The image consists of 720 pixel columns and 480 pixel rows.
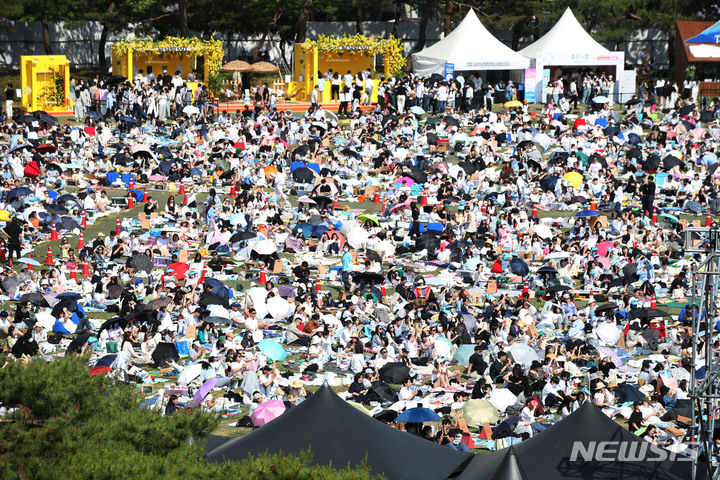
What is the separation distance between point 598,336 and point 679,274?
4.31 metres

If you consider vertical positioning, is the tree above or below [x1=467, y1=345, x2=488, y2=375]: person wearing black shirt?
above

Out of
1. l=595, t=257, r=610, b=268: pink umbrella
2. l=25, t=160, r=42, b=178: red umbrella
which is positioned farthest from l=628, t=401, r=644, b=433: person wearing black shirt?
l=25, t=160, r=42, b=178: red umbrella

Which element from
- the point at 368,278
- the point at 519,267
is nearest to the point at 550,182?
the point at 519,267

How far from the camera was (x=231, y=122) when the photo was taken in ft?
126

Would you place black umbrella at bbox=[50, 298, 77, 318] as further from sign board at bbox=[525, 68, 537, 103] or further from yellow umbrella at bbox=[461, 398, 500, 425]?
sign board at bbox=[525, 68, 537, 103]

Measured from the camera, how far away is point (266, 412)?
16.8 meters

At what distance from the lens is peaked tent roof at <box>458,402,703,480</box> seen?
515 inches

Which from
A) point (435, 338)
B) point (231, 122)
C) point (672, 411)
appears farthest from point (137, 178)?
point (672, 411)

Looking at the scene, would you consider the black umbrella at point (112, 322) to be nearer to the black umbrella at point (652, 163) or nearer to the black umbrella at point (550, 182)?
the black umbrella at point (550, 182)

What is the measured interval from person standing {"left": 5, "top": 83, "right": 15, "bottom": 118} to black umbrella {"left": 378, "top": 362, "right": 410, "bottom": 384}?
81.6ft

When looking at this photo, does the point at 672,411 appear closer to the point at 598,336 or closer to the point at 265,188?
the point at 598,336

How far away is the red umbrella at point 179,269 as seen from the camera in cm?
2453

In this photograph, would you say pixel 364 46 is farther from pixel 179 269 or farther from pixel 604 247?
pixel 179 269

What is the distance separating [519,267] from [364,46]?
23.0m
